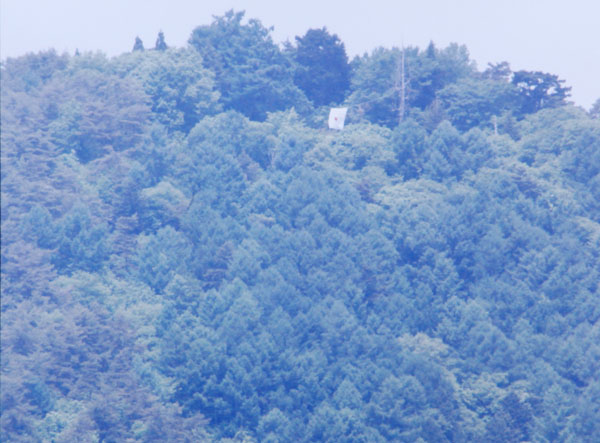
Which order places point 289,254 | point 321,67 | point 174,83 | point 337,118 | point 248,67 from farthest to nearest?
point 321,67
point 248,67
point 337,118
point 174,83
point 289,254

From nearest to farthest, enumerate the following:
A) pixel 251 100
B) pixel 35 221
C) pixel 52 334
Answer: pixel 52 334 < pixel 35 221 < pixel 251 100

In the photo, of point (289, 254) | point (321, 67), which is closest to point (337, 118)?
point (321, 67)

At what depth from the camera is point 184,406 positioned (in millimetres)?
37125

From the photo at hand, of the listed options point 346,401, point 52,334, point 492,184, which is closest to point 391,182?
point 492,184

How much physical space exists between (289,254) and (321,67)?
56.3ft

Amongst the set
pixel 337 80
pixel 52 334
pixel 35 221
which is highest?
pixel 337 80

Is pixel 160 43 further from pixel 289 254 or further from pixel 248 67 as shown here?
pixel 289 254

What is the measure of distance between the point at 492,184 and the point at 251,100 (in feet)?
44.3

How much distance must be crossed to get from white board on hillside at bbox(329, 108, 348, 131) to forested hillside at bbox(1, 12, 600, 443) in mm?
709

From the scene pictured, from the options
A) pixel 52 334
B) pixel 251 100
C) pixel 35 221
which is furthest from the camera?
pixel 251 100

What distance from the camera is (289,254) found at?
141ft

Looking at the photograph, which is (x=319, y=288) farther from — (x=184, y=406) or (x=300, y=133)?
(x=300, y=133)

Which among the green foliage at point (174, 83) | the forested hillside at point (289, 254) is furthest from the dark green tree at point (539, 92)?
the green foliage at point (174, 83)

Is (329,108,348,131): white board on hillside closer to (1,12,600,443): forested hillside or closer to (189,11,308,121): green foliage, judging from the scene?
(1,12,600,443): forested hillside
